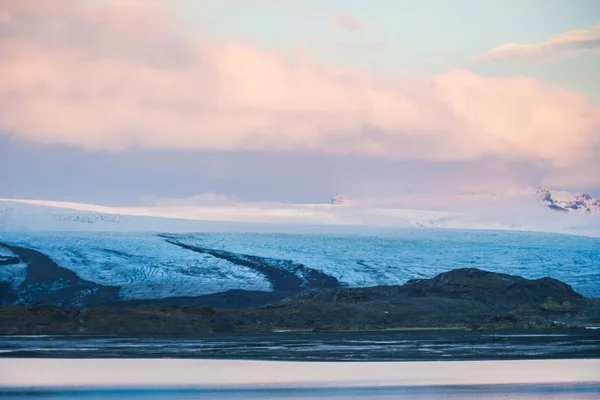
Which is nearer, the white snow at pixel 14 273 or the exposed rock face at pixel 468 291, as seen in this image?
the exposed rock face at pixel 468 291

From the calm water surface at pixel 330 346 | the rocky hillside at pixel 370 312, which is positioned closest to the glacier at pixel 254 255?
the rocky hillside at pixel 370 312

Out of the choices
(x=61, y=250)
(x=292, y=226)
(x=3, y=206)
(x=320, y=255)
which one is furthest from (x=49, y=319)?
(x=292, y=226)

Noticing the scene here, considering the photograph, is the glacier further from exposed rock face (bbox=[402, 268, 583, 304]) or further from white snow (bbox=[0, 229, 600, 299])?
exposed rock face (bbox=[402, 268, 583, 304])

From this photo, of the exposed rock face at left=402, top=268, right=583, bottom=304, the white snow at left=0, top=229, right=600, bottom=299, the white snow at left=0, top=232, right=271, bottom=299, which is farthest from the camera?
the white snow at left=0, top=229, right=600, bottom=299

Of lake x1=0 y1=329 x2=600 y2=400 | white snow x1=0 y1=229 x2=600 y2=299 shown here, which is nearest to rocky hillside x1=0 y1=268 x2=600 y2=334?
lake x1=0 y1=329 x2=600 y2=400

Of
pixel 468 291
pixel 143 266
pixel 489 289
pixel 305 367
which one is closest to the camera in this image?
pixel 305 367

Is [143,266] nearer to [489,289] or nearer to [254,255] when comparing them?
[254,255]

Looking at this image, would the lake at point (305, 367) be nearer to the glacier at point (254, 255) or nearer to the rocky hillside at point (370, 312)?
the rocky hillside at point (370, 312)

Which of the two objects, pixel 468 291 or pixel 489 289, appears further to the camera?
pixel 489 289

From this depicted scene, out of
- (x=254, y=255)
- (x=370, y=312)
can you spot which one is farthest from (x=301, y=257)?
(x=370, y=312)

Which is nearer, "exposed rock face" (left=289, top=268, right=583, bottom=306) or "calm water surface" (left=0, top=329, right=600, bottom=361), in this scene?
"calm water surface" (left=0, top=329, right=600, bottom=361)

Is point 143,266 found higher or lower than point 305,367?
higher

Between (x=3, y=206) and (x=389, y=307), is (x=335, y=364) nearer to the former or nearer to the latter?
(x=389, y=307)

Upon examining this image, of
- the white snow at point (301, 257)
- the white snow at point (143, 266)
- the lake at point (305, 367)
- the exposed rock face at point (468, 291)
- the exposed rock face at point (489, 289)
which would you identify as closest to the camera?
the lake at point (305, 367)
